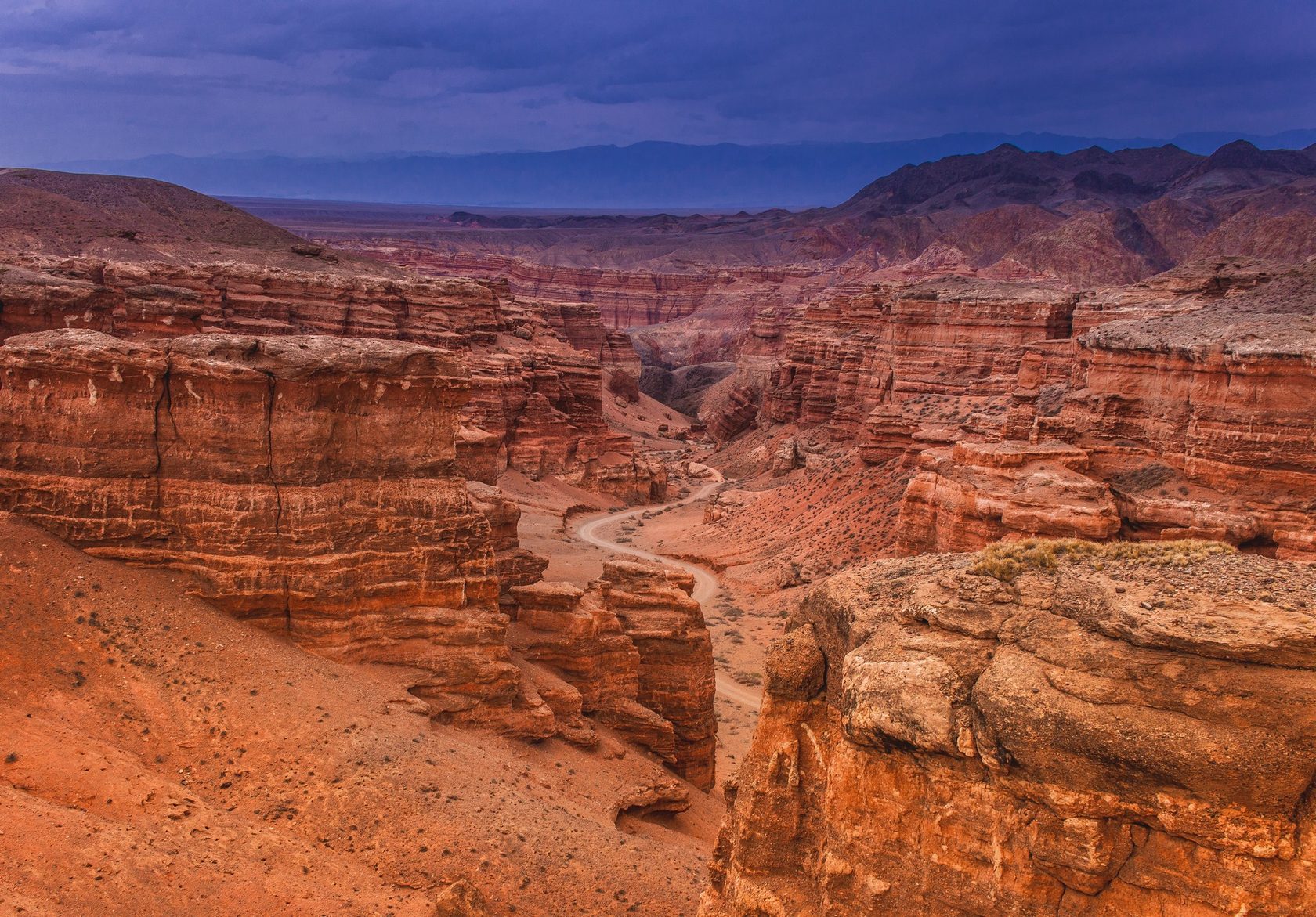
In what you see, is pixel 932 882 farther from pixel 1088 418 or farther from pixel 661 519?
pixel 661 519

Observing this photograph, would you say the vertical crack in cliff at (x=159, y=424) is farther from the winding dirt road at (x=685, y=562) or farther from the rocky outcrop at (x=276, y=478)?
the winding dirt road at (x=685, y=562)

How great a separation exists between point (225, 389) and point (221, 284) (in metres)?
45.0

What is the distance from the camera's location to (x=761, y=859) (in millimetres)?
9961

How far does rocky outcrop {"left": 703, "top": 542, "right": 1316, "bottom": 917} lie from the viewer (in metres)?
7.30

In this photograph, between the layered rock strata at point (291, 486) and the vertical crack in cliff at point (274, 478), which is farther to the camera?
the vertical crack in cliff at point (274, 478)

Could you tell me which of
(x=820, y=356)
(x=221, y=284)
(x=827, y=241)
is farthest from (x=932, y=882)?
(x=827, y=241)

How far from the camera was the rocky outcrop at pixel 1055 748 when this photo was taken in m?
7.30

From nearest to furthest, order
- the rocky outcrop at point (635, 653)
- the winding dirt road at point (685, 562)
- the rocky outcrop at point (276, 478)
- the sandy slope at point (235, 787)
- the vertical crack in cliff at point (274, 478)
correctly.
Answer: the sandy slope at point (235, 787), the rocky outcrop at point (276, 478), the vertical crack in cliff at point (274, 478), the rocky outcrop at point (635, 653), the winding dirt road at point (685, 562)

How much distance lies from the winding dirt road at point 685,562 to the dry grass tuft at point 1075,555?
58.5 feet

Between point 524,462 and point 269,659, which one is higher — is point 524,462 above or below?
below

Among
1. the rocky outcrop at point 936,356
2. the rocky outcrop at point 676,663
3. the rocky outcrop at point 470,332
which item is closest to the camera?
the rocky outcrop at point 676,663

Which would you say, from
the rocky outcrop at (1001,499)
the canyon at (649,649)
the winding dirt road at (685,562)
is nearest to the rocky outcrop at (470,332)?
the winding dirt road at (685,562)

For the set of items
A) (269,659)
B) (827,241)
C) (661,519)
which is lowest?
(661,519)

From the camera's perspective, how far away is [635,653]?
2050 centimetres
